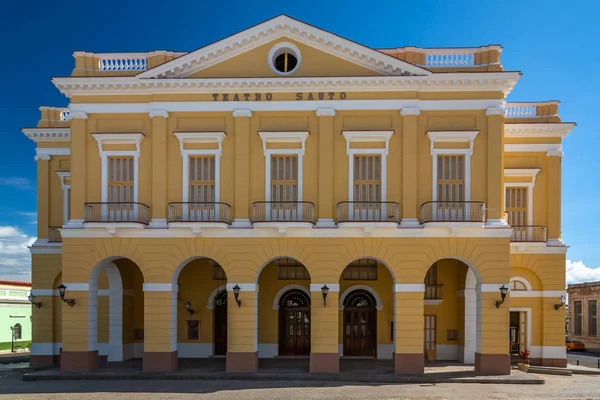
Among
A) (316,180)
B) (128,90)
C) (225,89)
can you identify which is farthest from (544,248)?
(128,90)

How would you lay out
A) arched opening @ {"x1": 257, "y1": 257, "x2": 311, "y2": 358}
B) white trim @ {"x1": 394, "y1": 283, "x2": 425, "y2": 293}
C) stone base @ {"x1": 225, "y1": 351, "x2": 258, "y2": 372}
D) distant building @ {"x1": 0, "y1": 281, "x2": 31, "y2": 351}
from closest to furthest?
white trim @ {"x1": 394, "y1": 283, "x2": 425, "y2": 293}, stone base @ {"x1": 225, "y1": 351, "x2": 258, "y2": 372}, arched opening @ {"x1": 257, "y1": 257, "x2": 311, "y2": 358}, distant building @ {"x1": 0, "y1": 281, "x2": 31, "y2": 351}

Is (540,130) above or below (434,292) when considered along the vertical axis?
above

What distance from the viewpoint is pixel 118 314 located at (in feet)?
79.3

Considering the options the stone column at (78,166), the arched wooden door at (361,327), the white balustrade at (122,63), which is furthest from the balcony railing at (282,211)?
the white balustrade at (122,63)

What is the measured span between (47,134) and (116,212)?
726 centimetres

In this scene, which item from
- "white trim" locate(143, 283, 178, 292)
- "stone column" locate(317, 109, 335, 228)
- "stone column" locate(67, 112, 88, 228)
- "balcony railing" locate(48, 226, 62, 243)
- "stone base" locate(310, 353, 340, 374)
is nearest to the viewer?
"stone base" locate(310, 353, 340, 374)

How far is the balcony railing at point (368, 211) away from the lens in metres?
21.4

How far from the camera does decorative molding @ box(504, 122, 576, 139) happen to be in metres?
24.5

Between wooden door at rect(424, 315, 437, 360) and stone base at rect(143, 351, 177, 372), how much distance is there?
36.9ft

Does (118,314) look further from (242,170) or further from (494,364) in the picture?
(494,364)

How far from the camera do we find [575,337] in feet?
139

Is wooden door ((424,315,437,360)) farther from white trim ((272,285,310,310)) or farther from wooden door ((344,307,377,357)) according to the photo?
white trim ((272,285,310,310))

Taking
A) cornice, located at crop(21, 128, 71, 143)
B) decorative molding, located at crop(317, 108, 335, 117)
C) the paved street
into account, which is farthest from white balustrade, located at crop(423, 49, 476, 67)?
cornice, located at crop(21, 128, 71, 143)

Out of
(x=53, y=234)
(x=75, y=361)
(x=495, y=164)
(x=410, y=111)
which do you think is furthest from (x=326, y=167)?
(x=53, y=234)
